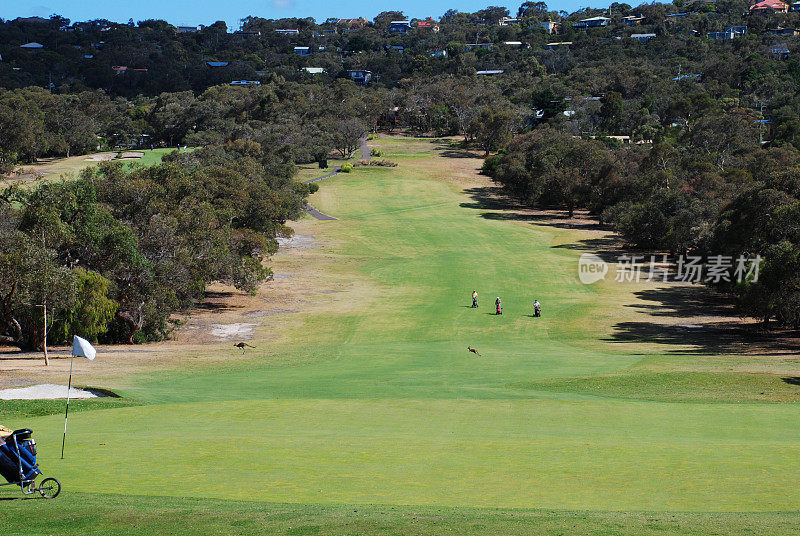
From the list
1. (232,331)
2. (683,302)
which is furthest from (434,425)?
(683,302)

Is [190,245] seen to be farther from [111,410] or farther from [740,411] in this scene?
[740,411]

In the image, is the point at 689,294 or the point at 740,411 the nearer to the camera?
the point at 740,411

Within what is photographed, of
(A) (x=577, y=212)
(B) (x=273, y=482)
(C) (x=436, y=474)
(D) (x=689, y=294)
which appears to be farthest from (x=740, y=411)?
(A) (x=577, y=212)

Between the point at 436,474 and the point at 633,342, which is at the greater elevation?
the point at 436,474

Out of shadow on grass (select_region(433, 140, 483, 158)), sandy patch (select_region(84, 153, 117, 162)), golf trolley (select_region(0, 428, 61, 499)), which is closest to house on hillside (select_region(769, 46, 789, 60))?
shadow on grass (select_region(433, 140, 483, 158))

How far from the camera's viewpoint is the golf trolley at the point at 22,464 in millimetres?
12461

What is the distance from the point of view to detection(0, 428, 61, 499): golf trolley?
12.5 meters

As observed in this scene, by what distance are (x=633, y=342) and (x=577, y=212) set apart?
6568 centimetres

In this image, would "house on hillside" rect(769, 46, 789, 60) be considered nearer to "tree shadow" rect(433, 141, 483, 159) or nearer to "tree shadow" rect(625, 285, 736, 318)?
"tree shadow" rect(433, 141, 483, 159)

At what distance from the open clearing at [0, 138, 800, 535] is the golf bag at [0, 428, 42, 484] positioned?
487 millimetres

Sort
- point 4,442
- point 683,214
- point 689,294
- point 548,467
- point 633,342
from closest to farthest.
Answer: point 4,442 < point 548,467 < point 633,342 < point 689,294 < point 683,214

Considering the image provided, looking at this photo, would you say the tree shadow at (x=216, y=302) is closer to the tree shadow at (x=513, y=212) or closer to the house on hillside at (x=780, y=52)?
the tree shadow at (x=513, y=212)

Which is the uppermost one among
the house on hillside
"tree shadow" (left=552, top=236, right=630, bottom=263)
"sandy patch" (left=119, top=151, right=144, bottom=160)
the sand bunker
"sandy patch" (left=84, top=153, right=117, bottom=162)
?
the house on hillside

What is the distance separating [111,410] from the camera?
21.1m
